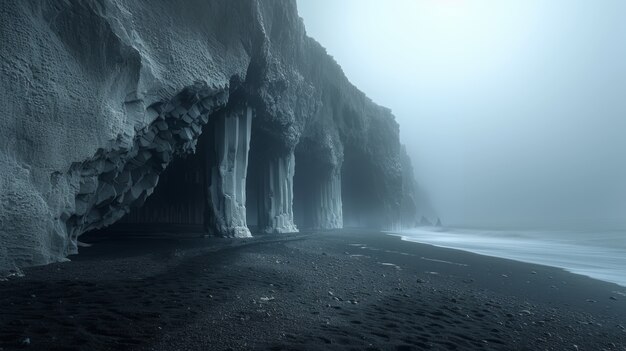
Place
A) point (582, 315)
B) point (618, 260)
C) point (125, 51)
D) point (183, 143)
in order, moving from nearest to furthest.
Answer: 1. point (582, 315)
2. point (125, 51)
3. point (183, 143)
4. point (618, 260)

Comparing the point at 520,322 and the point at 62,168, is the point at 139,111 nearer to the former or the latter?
the point at 62,168

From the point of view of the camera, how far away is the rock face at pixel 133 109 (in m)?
8.60

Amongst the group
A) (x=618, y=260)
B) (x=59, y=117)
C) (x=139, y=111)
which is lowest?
(x=618, y=260)

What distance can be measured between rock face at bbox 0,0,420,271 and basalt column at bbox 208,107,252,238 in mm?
68

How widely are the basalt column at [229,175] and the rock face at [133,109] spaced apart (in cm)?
7

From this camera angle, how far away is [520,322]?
703 centimetres

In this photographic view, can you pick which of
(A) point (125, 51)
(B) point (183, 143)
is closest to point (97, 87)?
(A) point (125, 51)

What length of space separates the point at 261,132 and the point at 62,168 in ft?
60.6

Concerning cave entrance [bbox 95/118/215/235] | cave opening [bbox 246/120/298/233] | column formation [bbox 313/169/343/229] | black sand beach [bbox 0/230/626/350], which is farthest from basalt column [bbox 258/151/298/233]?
black sand beach [bbox 0/230/626/350]

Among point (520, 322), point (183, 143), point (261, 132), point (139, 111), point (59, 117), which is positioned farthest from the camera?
point (261, 132)

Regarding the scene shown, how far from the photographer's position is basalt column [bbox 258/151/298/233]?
28219 millimetres

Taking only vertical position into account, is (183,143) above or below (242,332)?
above

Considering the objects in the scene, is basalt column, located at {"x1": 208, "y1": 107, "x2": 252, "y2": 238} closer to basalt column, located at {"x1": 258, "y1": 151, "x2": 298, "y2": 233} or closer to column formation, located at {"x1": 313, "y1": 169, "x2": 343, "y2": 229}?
basalt column, located at {"x1": 258, "y1": 151, "x2": 298, "y2": 233}

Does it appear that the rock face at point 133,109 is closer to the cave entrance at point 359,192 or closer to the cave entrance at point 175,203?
the cave entrance at point 175,203
